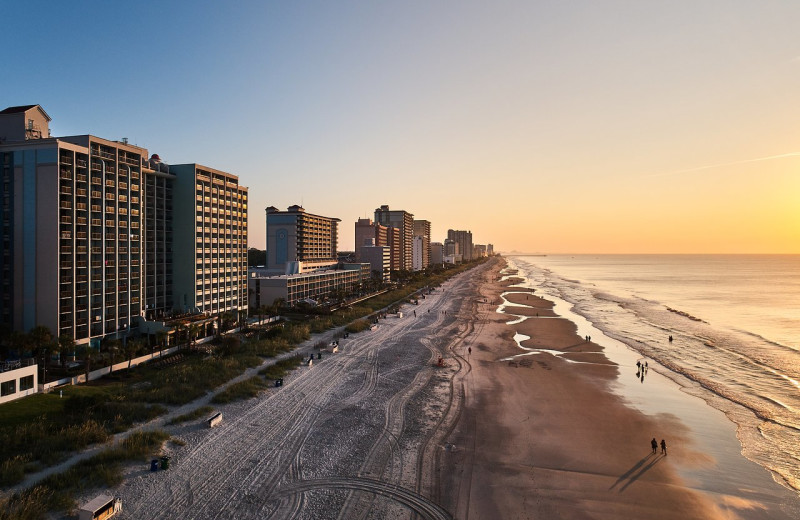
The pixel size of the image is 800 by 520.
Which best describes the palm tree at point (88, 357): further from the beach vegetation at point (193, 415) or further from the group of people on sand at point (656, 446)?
the group of people on sand at point (656, 446)

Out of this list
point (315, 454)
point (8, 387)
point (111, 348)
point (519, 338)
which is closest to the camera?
point (315, 454)

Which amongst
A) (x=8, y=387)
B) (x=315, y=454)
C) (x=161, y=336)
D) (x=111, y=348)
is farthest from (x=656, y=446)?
(x=161, y=336)

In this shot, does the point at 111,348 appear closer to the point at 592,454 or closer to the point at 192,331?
the point at 192,331

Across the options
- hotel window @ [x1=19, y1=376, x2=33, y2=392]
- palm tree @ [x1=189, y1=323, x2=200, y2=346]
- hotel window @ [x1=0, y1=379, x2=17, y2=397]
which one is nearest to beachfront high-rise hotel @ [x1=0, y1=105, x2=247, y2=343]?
palm tree @ [x1=189, y1=323, x2=200, y2=346]

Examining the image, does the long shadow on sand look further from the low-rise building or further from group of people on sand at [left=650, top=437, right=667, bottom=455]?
the low-rise building

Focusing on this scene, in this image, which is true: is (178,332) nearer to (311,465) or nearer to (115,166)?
(115,166)

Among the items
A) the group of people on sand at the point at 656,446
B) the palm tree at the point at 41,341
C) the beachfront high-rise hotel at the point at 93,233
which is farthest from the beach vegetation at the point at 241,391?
the group of people on sand at the point at 656,446

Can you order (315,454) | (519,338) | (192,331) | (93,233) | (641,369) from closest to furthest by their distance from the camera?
(315,454) < (93,233) < (641,369) < (192,331) < (519,338)
